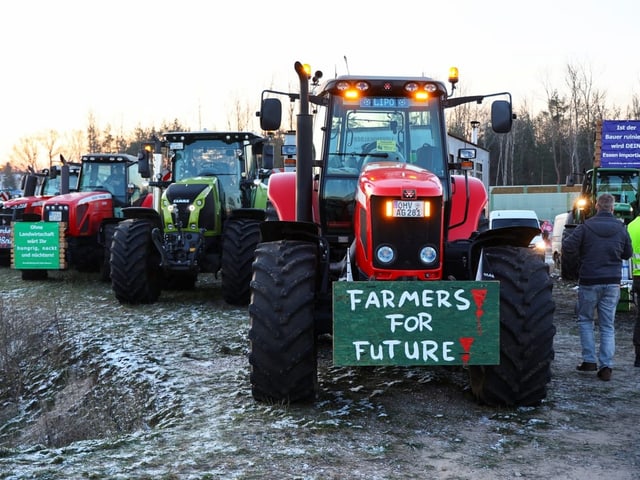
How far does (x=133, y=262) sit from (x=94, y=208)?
452cm

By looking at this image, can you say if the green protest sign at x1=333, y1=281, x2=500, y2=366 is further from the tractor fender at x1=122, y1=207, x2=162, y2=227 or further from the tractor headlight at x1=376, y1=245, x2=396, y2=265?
the tractor fender at x1=122, y1=207, x2=162, y2=227

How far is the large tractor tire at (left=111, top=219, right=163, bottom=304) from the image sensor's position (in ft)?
35.2

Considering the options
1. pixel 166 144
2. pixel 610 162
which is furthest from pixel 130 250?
pixel 610 162

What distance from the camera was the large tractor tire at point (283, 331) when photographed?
17.6ft

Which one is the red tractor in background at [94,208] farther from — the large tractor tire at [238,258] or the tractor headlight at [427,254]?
the tractor headlight at [427,254]

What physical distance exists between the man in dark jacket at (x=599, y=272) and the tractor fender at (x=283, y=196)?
2632 mm

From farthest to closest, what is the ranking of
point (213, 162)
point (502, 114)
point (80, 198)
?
1. point (80, 198)
2. point (213, 162)
3. point (502, 114)

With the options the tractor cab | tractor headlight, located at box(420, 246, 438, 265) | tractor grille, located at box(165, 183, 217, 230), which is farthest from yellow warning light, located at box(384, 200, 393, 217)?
the tractor cab

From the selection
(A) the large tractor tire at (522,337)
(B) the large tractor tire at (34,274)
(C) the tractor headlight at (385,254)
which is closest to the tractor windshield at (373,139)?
(C) the tractor headlight at (385,254)

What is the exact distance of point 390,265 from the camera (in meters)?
5.73

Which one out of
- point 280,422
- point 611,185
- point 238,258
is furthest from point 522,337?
point 611,185

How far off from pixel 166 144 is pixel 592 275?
7.66 m

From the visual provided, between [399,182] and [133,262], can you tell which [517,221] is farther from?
[399,182]

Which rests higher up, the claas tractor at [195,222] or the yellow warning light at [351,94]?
Answer: the yellow warning light at [351,94]
